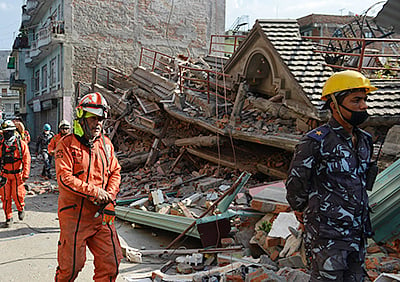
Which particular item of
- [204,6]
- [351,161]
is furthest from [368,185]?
[204,6]

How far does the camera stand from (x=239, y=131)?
873 cm

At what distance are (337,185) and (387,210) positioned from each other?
1889mm

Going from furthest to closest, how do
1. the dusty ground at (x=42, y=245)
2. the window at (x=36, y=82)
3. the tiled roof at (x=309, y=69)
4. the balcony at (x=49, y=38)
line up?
the window at (x=36, y=82)
the balcony at (x=49, y=38)
the tiled roof at (x=309, y=69)
the dusty ground at (x=42, y=245)

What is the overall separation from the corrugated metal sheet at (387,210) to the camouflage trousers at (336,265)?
1.62 m

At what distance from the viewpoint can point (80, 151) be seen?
408cm

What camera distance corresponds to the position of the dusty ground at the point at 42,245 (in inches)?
213

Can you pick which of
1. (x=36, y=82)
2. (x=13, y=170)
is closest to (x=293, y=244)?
(x=13, y=170)

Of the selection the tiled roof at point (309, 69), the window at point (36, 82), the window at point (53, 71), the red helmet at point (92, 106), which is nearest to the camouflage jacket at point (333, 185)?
the red helmet at point (92, 106)

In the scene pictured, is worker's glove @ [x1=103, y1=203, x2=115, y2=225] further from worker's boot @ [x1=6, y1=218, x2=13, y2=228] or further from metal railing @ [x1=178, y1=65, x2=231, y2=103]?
metal railing @ [x1=178, y1=65, x2=231, y2=103]

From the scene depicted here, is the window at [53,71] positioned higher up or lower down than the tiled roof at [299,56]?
lower down

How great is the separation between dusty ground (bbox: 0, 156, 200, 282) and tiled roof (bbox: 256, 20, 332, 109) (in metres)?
3.51

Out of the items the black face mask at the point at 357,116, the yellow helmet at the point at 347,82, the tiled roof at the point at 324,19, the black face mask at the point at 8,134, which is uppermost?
the tiled roof at the point at 324,19

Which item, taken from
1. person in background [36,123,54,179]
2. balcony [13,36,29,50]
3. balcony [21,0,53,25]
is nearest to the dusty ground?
person in background [36,123,54,179]

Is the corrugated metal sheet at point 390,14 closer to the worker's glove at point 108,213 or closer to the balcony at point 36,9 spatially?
the worker's glove at point 108,213
